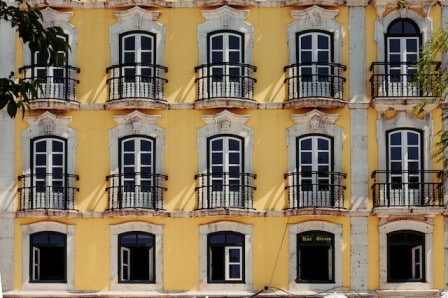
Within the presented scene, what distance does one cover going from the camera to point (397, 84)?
24094mm

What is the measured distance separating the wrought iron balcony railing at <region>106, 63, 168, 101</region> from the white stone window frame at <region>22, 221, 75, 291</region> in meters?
3.76

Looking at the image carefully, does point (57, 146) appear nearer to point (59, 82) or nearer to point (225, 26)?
point (59, 82)

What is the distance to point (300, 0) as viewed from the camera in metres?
24.5

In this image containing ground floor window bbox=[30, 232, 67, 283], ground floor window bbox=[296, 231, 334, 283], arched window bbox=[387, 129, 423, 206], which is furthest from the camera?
ground floor window bbox=[30, 232, 67, 283]

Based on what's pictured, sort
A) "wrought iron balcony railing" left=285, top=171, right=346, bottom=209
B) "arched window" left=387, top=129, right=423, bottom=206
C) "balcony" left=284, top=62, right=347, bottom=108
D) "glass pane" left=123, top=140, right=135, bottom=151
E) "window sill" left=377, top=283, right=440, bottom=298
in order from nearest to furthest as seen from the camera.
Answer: "window sill" left=377, top=283, right=440, bottom=298 < "arched window" left=387, top=129, right=423, bottom=206 < "wrought iron balcony railing" left=285, top=171, right=346, bottom=209 < "balcony" left=284, top=62, right=347, bottom=108 < "glass pane" left=123, top=140, right=135, bottom=151

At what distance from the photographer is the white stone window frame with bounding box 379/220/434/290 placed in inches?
942

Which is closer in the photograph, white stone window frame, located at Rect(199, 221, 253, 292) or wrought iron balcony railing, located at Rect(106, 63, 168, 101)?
white stone window frame, located at Rect(199, 221, 253, 292)

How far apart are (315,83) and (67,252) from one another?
318 inches

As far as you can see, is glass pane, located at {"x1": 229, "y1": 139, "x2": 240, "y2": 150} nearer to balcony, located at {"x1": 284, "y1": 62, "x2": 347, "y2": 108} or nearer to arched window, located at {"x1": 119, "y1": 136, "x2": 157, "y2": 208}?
balcony, located at {"x1": 284, "y1": 62, "x2": 347, "y2": 108}

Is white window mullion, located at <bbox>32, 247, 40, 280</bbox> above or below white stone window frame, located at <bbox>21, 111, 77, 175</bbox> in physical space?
below

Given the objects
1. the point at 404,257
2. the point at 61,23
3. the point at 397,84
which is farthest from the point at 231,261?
the point at 61,23

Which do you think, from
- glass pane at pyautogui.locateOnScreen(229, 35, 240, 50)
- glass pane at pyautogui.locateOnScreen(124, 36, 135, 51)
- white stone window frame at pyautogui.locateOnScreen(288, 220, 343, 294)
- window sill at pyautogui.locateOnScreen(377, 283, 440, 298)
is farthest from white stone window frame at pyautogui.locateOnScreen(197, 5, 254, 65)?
window sill at pyautogui.locateOnScreen(377, 283, 440, 298)

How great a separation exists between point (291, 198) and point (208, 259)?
2763 millimetres

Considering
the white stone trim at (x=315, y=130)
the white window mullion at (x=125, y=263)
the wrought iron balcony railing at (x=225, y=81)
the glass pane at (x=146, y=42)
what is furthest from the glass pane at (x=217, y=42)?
the white window mullion at (x=125, y=263)
